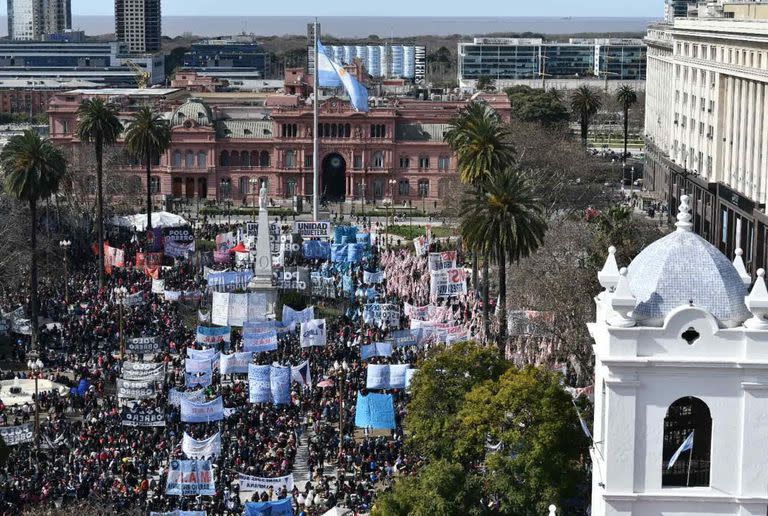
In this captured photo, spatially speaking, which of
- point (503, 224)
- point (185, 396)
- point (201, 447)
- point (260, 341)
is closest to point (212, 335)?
point (260, 341)

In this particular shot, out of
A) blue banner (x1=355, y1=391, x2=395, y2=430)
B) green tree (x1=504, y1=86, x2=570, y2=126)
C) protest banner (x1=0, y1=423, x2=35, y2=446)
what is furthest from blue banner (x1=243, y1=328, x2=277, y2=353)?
green tree (x1=504, y1=86, x2=570, y2=126)

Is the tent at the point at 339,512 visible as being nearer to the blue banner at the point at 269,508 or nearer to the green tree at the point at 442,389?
the blue banner at the point at 269,508

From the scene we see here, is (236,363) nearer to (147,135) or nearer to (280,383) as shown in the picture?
(280,383)

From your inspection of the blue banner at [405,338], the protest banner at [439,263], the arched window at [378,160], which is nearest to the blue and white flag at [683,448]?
the blue banner at [405,338]

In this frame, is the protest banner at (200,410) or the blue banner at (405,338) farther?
the blue banner at (405,338)

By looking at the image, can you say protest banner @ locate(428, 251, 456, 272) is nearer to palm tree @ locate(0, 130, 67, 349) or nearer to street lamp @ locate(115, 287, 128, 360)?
street lamp @ locate(115, 287, 128, 360)

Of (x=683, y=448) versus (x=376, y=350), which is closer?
(x=683, y=448)
